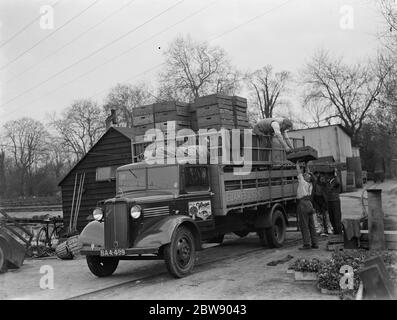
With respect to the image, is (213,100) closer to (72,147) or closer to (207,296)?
(207,296)

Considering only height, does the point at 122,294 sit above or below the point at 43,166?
below

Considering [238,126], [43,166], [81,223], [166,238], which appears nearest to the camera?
[166,238]

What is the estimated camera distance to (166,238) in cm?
770

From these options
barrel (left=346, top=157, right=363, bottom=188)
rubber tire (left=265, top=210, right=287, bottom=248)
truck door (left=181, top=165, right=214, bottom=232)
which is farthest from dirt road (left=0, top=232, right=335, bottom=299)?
barrel (left=346, top=157, right=363, bottom=188)

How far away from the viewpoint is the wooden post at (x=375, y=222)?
8516 millimetres

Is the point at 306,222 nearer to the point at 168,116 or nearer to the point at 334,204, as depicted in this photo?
the point at 334,204

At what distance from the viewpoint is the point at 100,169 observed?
21328mm

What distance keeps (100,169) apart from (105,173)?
368 mm

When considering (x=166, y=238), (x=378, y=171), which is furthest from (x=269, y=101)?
(x=166, y=238)

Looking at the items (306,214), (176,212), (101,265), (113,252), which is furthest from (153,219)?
(306,214)

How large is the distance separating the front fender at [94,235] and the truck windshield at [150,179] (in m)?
1.11

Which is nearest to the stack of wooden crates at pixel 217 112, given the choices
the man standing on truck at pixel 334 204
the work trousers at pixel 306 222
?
the work trousers at pixel 306 222

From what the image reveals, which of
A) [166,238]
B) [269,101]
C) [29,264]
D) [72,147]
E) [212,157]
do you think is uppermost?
[269,101]
